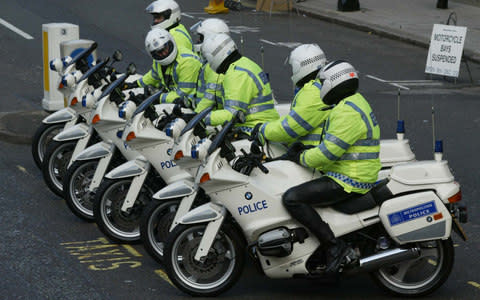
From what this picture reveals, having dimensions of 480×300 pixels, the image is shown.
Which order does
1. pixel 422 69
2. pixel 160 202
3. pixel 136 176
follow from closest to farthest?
1. pixel 160 202
2. pixel 136 176
3. pixel 422 69

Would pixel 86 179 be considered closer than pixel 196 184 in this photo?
No

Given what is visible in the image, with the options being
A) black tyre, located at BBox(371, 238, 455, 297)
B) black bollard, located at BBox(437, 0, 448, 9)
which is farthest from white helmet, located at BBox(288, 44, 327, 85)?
black bollard, located at BBox(437, 0, 448, 9)

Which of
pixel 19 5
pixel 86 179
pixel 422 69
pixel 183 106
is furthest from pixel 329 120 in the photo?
pixel 19 5

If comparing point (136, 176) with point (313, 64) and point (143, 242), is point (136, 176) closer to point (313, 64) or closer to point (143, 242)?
point (143, 242)

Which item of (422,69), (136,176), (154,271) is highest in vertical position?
(136,176)

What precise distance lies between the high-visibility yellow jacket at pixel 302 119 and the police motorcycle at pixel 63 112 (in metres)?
3.02

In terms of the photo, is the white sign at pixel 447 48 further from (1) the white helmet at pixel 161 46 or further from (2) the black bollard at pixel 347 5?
(1) the white helmet at pixel 161 46

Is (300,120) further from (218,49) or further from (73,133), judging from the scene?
(73,133)

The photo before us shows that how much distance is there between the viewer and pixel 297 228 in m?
7.83

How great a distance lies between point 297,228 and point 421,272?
1082mm

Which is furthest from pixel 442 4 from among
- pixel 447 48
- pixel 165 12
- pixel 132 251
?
pixel 132 251

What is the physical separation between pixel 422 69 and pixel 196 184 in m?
12.9

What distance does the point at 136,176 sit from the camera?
30.3 feet

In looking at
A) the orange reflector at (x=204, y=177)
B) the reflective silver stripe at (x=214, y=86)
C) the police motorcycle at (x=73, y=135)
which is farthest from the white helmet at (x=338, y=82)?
the police motorcycle at (x=73, y=135)
